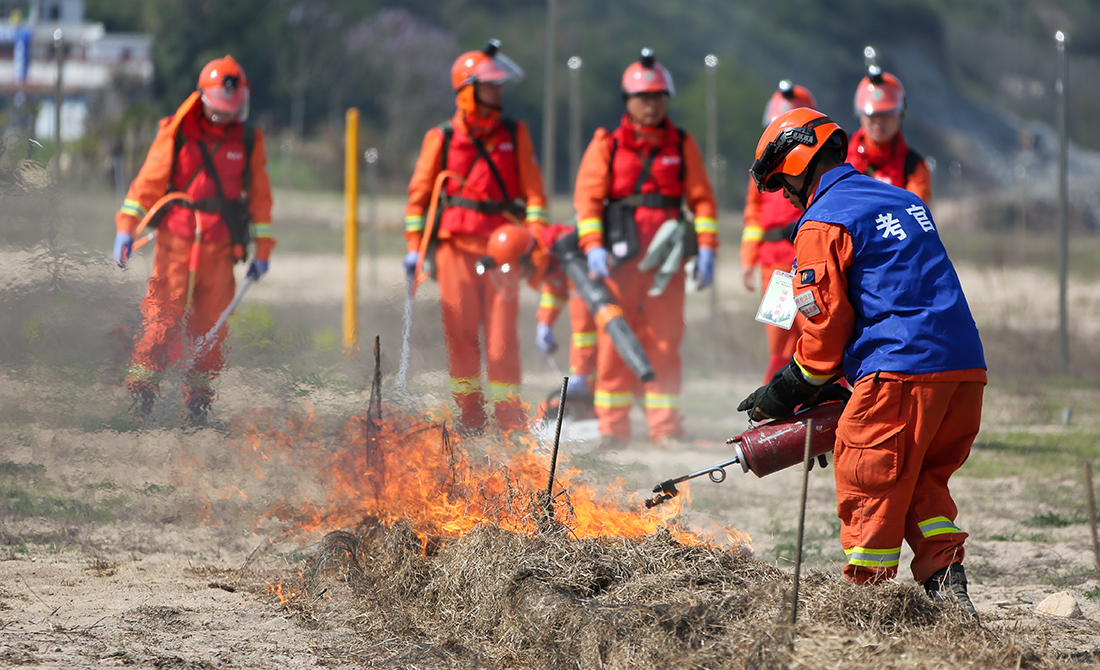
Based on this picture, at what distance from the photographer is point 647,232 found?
7289mm

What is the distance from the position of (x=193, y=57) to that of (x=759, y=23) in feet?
110

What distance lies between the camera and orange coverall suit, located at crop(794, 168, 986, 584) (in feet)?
10.8

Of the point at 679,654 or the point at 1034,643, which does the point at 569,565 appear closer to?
the point at 679,654

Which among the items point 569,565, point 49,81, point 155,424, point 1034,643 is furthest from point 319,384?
point 49,81

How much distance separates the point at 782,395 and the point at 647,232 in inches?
150

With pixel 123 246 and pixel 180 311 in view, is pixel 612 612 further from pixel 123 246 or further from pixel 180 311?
pixel 123 246

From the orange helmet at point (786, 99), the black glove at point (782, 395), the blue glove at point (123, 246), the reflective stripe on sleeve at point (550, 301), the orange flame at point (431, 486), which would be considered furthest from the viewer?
the reflective stripe on sleeve at point (550, 301)

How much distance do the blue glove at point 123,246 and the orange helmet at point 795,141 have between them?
12.9 feet

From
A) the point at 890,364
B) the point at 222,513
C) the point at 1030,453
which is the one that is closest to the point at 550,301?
the point at 1030,453

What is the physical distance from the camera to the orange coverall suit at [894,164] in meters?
6.76

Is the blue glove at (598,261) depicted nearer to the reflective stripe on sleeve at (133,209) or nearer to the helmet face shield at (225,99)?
the helmet face shield at (225,99)

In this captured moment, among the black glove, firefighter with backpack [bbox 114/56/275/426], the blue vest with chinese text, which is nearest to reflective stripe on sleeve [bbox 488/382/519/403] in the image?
the black glove

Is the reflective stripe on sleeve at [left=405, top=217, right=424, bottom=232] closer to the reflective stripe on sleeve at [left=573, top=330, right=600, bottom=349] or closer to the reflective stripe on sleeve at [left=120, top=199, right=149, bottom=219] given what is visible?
the reflective stripe on sleeve at [left=573, top=330, right=600, bottom=349]

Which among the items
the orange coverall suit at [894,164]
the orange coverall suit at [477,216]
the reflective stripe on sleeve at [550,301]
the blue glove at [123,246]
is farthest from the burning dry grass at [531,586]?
the orange coverall suit at [894,164]
